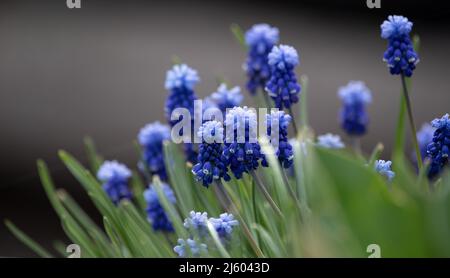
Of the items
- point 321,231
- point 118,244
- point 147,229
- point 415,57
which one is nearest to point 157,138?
point 147,229

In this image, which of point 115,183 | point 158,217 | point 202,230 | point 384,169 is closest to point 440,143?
point 384,169

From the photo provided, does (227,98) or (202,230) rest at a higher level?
(227,98)

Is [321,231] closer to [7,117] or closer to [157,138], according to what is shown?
[157,138]

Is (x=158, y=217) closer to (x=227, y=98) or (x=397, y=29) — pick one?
(x=227, y=98)

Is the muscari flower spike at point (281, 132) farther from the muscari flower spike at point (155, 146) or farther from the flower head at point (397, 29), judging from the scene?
the muscari flower spike at point (155, 146)

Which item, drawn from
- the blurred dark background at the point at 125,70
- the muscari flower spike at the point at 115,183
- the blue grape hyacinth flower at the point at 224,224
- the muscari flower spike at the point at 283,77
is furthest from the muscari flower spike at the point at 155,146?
the blurred dark background at the point at 125,70

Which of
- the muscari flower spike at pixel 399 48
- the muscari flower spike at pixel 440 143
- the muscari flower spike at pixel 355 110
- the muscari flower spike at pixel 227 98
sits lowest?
the muscari flower spike at pixel 440 143
